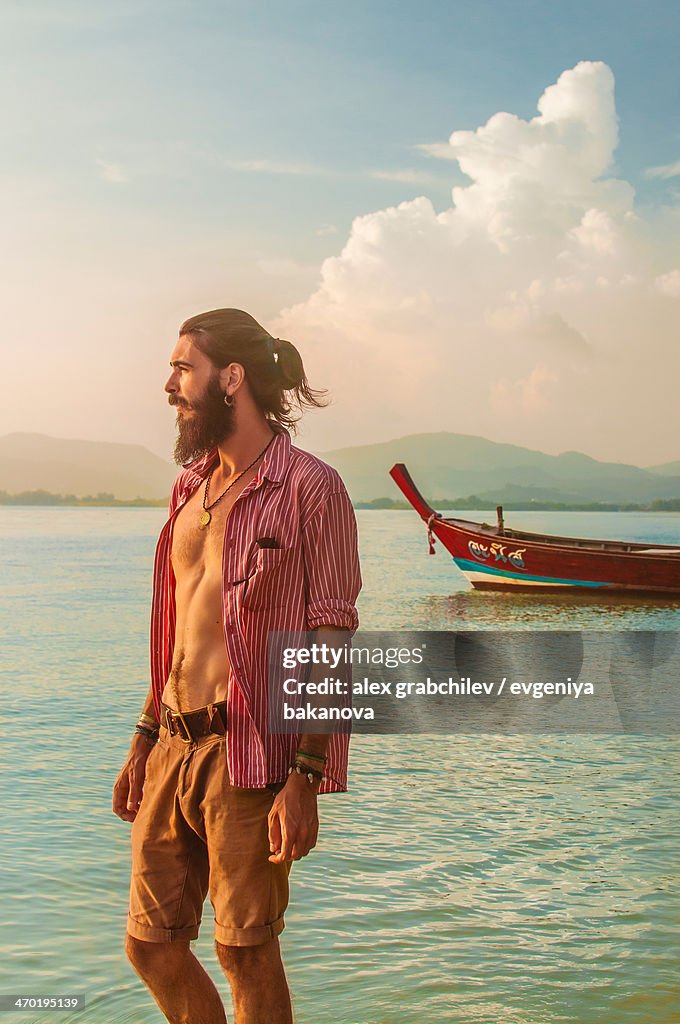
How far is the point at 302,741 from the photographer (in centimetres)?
240

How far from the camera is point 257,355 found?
2684 mm

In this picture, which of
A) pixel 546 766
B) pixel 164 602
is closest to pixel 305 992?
pixel 164 602

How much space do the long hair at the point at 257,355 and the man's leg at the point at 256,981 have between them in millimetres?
1201

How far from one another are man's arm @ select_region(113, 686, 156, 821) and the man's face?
2.05 ft

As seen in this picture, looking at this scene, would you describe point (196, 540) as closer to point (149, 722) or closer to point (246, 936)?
point (149, 722)

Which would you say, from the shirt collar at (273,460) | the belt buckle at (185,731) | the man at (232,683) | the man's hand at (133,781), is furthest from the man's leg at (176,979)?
the shirt collar at (273,460)

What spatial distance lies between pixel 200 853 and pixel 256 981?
0.32 meters

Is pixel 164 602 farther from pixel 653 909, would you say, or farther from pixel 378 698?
pixel 378 698

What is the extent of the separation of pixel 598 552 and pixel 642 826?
57.3ft

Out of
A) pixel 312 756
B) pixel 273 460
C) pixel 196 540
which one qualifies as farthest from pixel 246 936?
pixel 273 460

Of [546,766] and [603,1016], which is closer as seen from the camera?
[603,1016]

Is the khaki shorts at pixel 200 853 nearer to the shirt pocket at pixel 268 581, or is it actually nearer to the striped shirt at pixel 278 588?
the striped shirt at pixel 278 588

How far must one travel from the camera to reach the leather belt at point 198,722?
250 cm

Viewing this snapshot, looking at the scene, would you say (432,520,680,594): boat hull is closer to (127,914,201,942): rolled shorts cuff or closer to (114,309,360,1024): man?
(114,309,360,1024): man
